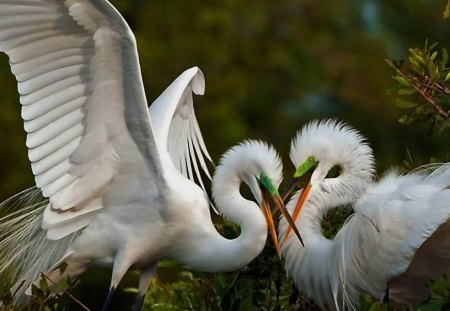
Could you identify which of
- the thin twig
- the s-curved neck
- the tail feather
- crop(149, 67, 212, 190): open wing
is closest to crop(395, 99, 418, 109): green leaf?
the thin twig

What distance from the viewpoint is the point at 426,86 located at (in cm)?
458

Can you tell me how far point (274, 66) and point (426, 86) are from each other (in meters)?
10.4

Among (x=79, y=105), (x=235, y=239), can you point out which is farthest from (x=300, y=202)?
(x=79, y=105)

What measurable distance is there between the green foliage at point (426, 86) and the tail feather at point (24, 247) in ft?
5.08

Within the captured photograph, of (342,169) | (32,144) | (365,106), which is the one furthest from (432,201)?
(365,106)

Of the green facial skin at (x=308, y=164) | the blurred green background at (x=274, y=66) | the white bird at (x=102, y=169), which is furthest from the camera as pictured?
the blurred green background at (x=274, y=66)

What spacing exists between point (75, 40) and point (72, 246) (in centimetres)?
89

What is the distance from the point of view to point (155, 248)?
207 inches

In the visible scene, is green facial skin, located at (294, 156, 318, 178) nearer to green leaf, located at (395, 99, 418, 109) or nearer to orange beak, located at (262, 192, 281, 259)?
orange beak, located at (262, 192, 281, 259)

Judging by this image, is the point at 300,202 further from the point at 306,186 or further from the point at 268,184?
the point at 268,184

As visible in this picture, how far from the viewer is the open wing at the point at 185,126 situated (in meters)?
5.89

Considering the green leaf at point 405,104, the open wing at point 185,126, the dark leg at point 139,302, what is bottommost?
the dark leg at point 139,302

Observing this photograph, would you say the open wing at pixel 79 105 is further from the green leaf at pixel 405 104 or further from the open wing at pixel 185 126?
the green leaf at pixel 405 104

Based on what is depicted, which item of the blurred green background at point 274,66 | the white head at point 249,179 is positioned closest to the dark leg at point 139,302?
the white head at point 249,179
